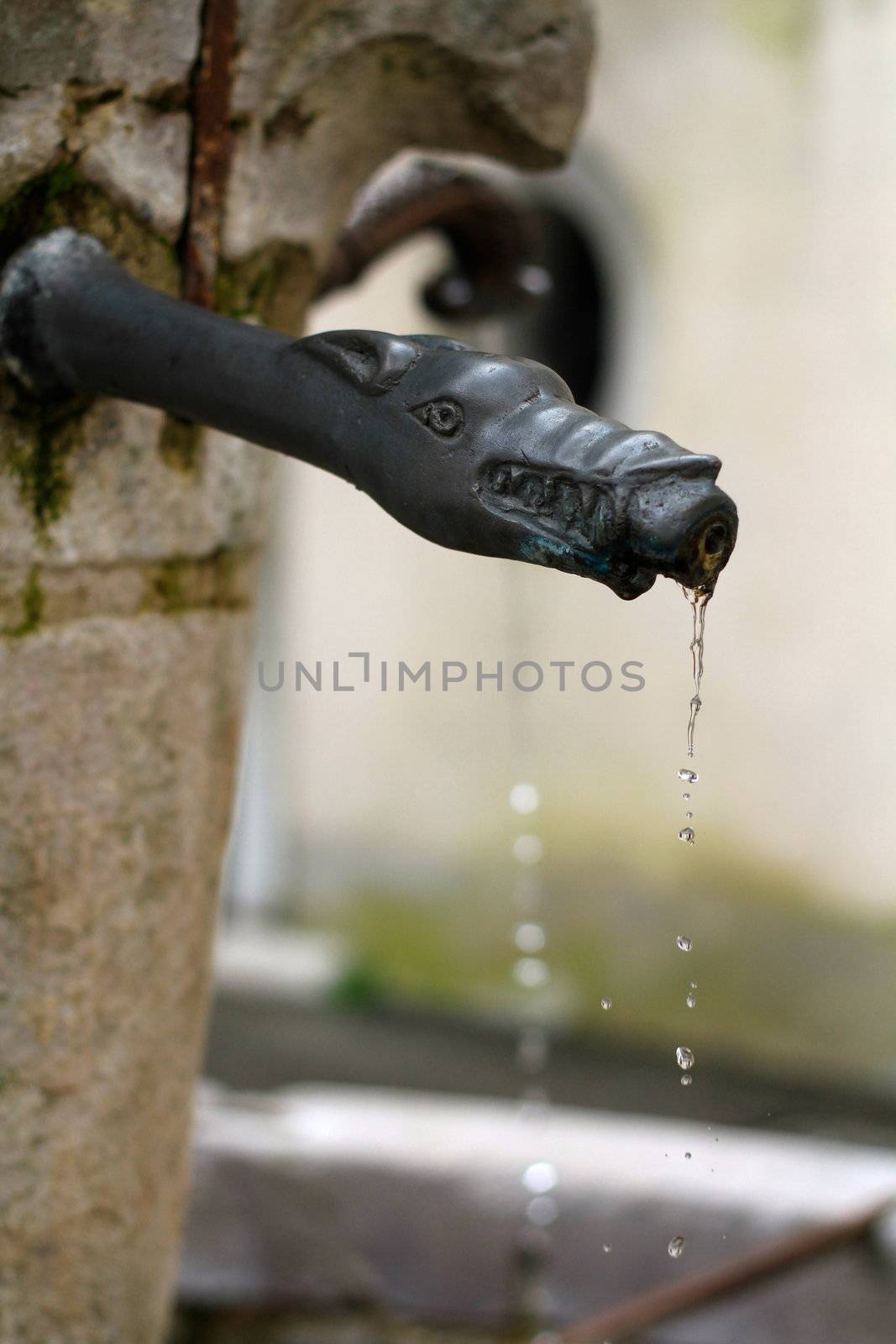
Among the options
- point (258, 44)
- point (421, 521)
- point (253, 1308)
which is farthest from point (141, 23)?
point (253, 1308)

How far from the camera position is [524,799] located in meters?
4.28

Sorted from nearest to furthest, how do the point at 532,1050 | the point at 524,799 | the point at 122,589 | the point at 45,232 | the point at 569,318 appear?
the point at 45,232 < the point at 122,589 < the point at 532,1050 < the point at 524,799 < the point at 569,318

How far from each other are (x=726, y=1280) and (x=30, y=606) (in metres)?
1.32

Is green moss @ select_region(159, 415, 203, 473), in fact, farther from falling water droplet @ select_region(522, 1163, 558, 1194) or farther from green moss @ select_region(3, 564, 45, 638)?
falling water droplet @ select_region(522, 1163, 558, 1194)

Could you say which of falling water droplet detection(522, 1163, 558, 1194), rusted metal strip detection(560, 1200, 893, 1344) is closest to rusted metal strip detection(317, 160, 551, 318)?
falling water droplet detection(522, 1163, 558, 1194)

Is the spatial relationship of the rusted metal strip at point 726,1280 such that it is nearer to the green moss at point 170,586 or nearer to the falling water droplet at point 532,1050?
the green moss at point 170,586

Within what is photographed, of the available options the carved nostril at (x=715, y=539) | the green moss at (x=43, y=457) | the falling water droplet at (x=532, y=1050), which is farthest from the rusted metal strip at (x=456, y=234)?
the falling water droplet at (x=532, y=1050)

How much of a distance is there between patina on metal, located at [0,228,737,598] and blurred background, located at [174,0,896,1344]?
8.61ft

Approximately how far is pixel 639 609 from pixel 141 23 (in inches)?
129

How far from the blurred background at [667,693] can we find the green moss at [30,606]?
2.59 meters

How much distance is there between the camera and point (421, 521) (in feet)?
2.58

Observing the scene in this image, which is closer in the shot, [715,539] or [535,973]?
[715,539]

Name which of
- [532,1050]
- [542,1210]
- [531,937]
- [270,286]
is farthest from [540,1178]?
[531,937]

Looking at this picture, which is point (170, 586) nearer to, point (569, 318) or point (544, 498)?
point (544, 498)
